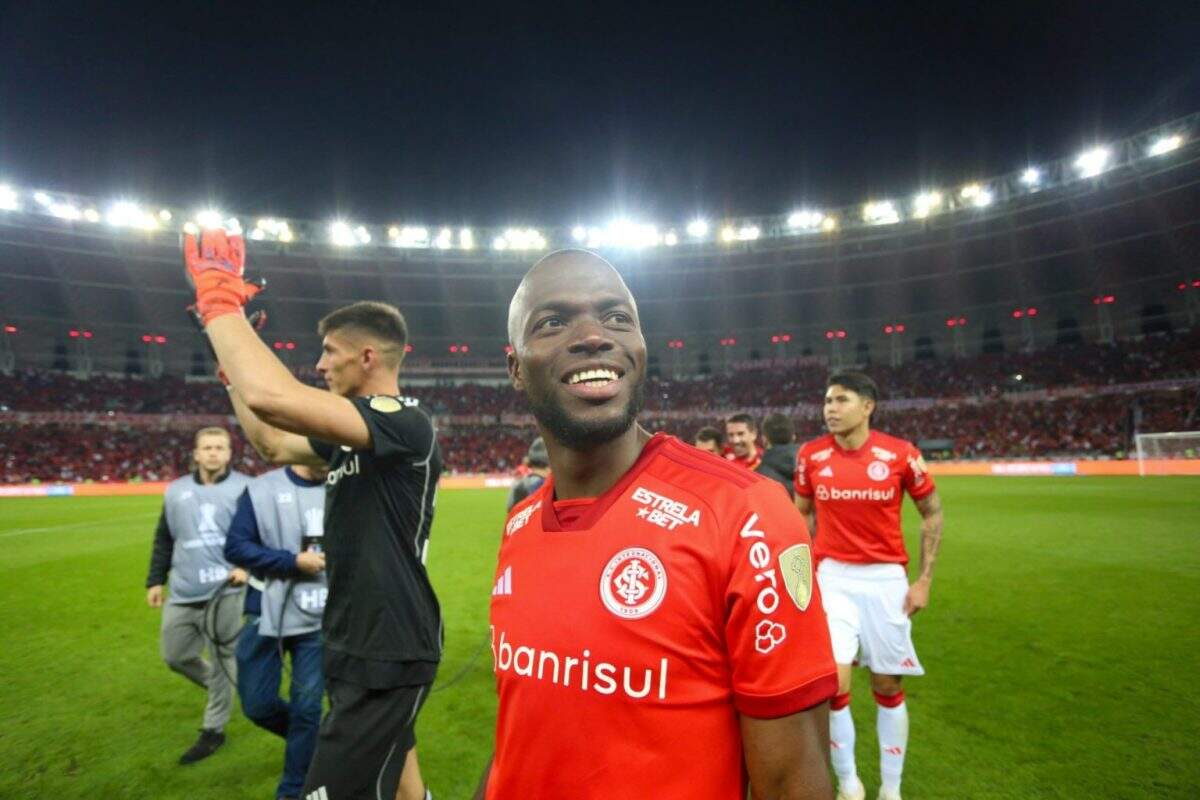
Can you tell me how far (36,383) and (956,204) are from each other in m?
55.6

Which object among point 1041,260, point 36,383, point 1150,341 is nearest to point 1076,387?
point 1150,341

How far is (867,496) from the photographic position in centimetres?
441

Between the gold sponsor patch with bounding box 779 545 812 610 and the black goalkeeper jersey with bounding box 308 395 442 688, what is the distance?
1716mm

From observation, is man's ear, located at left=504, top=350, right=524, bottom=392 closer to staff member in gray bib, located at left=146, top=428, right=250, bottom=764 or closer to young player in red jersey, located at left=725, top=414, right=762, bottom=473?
staff member in gray bib, located at left=146, top=428, right=250, bottom=764

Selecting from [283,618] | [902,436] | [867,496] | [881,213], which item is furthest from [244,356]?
[881,213]

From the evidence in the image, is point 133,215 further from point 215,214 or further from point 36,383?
point 36,383

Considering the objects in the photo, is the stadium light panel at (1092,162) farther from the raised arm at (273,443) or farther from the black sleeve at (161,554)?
the black sleeve at (161,554)

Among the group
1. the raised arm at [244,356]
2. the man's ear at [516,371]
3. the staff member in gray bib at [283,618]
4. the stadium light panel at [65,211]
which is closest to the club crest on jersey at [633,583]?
the man's ear at [516,371]

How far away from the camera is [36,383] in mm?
37375

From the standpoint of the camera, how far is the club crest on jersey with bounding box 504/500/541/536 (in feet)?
5.58

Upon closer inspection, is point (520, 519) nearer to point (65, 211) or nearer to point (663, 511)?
point (663, 511)

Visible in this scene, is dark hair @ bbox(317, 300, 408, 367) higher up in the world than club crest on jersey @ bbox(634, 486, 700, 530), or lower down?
higher up

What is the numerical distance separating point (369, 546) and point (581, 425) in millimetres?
1615

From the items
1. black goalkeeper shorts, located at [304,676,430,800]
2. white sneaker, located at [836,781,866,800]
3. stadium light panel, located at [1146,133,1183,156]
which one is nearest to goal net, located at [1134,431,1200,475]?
stadium light panel, located at [1146,133,1183,156]
